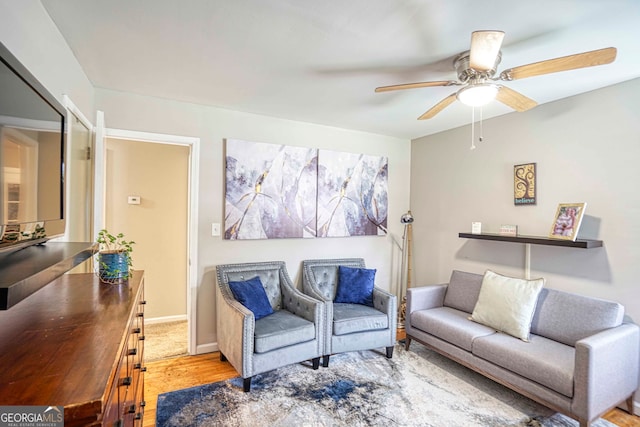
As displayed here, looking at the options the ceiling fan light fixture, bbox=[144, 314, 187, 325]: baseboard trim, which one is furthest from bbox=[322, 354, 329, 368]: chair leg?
the ceiling fan light fixture

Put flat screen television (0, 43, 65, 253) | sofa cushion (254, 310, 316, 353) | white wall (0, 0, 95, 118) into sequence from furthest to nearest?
sofa cushion (254, 310, 316, 353)
white wall (0, 0, 95, 118)
flat screen television (0, 43, 65, 253)

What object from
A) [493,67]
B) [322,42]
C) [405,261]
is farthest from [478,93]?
[405,261]

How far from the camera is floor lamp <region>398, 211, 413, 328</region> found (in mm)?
4145

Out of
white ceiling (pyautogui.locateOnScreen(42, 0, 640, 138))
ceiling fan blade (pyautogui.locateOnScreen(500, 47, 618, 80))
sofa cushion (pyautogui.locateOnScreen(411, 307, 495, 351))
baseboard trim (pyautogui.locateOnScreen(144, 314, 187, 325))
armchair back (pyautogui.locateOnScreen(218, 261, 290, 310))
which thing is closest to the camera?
ceiling fan blade (pyautogui.locateOnScreen(500, 47, 618, 80))

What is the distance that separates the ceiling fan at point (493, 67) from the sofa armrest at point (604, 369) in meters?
1.66

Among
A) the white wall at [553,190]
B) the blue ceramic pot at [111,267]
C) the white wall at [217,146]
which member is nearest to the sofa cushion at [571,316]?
the white wall at [553,190]

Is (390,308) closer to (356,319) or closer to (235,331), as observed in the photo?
(356,319)

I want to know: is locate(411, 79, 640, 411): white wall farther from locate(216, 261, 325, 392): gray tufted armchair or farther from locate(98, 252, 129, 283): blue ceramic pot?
locate(98, 252, 129, 283): blue ceramic pot

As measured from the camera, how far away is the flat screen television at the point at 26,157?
91 cm

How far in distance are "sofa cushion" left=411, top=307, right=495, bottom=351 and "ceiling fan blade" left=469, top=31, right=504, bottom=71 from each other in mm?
2138

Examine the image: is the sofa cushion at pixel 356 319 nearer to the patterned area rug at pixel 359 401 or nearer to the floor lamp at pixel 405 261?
the patterned area rug at pixel 359 401

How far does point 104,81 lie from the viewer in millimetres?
2625

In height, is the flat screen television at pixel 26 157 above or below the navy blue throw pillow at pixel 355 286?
above

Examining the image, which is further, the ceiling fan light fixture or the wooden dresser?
the ceiling fan light fixture
